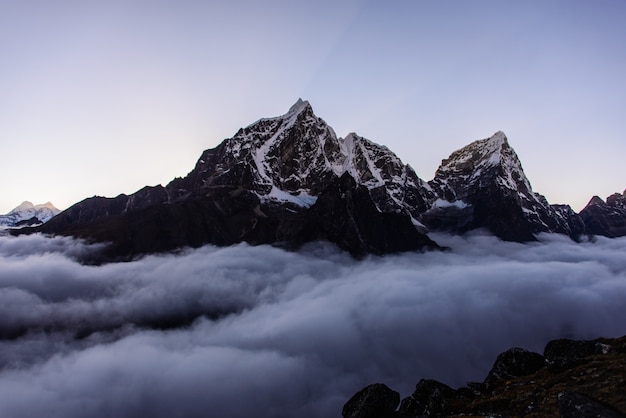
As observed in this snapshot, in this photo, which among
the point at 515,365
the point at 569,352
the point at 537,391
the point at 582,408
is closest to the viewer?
the point at 582,408

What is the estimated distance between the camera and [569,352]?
47.2 m

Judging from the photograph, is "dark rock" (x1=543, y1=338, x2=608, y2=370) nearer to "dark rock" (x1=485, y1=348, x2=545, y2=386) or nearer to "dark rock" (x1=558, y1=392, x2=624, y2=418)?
"dark rock" (x1=485, y1=348, x2=545, y2=386)

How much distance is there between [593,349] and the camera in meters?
45.8

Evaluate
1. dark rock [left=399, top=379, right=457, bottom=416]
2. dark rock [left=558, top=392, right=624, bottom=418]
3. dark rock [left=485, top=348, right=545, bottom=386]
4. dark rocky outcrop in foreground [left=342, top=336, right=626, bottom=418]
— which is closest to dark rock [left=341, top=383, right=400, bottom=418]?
dark rocky outcrop in foreground [left=342, top=336, right=626, bottom=418]

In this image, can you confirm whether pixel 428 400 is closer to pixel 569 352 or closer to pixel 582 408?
pixel 569 352

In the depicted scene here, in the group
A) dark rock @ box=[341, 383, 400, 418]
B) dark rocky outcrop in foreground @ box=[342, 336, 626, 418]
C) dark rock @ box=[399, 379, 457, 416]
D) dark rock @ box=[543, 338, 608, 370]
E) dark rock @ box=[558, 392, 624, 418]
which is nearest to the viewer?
dark rock @ box=[558, 392, 624, 418]

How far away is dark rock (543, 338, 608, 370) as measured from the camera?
42.3 m

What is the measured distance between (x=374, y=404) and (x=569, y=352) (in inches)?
967

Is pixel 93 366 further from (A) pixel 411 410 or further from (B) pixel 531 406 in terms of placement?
(B) pixel 531 406

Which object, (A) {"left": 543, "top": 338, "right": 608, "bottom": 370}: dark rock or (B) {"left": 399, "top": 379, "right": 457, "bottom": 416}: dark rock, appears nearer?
(A) {"left": 543, "top": 338, "right": 608, "bottom": 370}: dark rock

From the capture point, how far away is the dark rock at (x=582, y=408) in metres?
23.9

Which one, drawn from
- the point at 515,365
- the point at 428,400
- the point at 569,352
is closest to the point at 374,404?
the point at 428,400

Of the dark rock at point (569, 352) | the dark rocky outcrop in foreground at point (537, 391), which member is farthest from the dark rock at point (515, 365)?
the dark rock at point (569, 352)

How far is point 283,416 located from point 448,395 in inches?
6859
